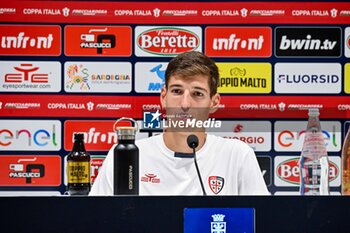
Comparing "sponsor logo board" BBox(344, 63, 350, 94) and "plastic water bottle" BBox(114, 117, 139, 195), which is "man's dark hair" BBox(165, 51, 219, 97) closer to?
"plastic water bottle" BBox(114, 117, 139, 195)

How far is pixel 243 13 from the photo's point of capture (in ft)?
12.4

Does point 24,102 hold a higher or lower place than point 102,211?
higher

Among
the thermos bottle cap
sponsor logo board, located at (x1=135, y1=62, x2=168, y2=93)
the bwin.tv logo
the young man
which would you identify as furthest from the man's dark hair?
sponsor logo board, located at (x1=135, y1=62, x2=168, y2=93)

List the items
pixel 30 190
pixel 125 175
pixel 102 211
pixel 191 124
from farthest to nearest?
pixel 30 190
pixel 191 124
pixel 125 175
pixel 102 211

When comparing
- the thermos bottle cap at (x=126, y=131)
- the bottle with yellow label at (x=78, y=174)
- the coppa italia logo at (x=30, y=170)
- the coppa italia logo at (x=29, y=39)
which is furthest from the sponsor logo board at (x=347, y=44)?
the thermos bottle cap at (x=126, y=131)

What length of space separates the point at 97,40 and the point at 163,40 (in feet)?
1.40

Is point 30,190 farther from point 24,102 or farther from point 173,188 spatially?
point 173,188

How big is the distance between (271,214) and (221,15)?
9.25 ft

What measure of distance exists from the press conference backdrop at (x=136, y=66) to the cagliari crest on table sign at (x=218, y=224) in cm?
266

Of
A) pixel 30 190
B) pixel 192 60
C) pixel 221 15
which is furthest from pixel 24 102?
pixel 192 60

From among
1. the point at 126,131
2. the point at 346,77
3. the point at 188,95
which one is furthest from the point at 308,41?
the point at 126,131

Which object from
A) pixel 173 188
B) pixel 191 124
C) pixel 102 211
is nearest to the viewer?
pixel 102 211

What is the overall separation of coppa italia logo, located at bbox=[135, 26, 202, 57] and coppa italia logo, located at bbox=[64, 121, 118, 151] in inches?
20.5

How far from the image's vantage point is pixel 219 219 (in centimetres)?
110
